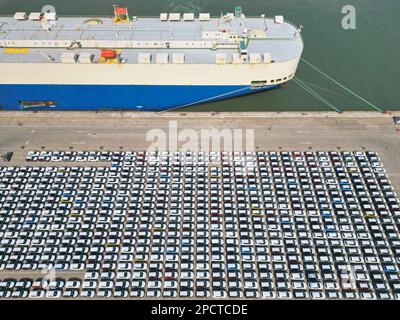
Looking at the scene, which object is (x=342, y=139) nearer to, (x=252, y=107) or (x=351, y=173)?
(x=351, y=173)

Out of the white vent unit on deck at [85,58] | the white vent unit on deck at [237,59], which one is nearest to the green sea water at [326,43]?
the white vent unit on deck at [237,59]

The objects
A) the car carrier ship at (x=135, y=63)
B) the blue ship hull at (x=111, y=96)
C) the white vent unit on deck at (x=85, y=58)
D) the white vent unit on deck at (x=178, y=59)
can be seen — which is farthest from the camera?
the blue ship hull at (x=111, y=96)

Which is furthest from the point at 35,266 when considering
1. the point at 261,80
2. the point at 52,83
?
the point at 261,80

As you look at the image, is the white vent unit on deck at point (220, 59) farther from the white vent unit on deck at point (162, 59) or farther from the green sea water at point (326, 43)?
the green sea water at point (326, 43)

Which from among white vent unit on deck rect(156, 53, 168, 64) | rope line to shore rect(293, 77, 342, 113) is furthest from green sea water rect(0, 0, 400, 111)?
white vent unit on deck rect(156, 53, 168, 64)

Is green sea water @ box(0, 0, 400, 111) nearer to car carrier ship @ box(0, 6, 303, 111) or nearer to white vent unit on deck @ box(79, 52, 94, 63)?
car carrier ship @ box(0, 6, 303, 111)

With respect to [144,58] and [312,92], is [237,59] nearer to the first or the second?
[144,58]
